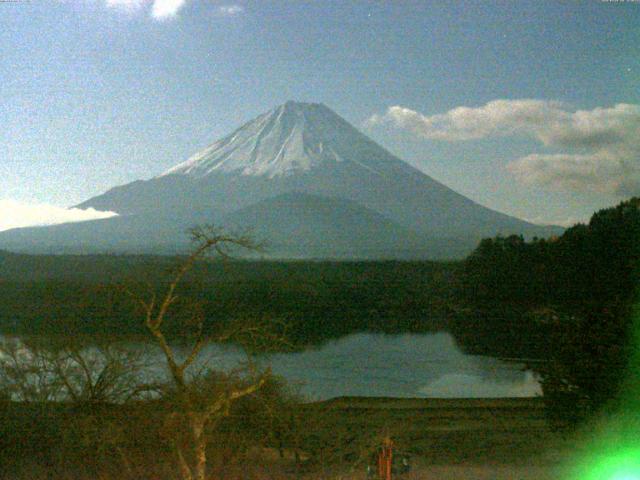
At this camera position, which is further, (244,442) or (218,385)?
(244,442)

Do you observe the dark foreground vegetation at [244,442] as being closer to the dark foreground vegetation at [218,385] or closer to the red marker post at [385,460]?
the dark foreground vegetation at [218,385]

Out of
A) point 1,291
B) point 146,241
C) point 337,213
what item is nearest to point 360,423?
point 1,291

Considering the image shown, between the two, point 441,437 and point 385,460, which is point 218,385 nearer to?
point 385,460

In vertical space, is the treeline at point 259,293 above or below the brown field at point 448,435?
above

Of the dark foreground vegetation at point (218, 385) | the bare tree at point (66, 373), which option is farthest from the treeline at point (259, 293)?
the bare tree at point (66, 373)

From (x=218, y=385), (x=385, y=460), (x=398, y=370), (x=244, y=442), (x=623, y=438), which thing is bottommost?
(x=398, y=370)

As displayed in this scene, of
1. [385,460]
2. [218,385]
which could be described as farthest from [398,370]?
[385,460]

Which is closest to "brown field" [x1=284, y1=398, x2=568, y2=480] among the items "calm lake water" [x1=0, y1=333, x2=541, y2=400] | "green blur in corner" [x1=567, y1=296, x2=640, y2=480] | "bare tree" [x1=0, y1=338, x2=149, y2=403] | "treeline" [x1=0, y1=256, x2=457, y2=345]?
"green blur in corner" [x1=567, y1=296, x2=640, y2=480]
